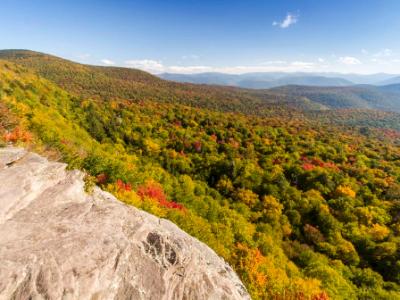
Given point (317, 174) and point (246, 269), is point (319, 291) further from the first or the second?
point (317, 174)

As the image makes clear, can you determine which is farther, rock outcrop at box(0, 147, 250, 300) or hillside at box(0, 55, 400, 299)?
hillside at box(0, 55, 400, 299)

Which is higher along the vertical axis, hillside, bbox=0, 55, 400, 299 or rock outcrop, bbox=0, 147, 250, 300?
rock outcrop, bbox=0, 147, 250, 300

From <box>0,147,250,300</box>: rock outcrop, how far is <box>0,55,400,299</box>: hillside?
6.01 metres

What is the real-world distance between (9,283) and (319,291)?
2629 centimetres

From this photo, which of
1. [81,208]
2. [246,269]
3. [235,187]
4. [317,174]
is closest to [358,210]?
[317,174]

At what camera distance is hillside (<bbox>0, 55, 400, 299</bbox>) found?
22984 mm

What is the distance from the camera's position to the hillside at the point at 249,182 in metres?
23.0

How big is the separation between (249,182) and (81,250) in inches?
1832

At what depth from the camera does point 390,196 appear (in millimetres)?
51500

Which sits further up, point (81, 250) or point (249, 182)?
point (81, 250)

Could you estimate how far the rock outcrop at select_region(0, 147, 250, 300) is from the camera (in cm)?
745

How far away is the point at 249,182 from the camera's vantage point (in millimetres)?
52469

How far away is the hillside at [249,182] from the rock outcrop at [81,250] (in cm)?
601

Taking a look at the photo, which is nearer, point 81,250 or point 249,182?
point 81,250
